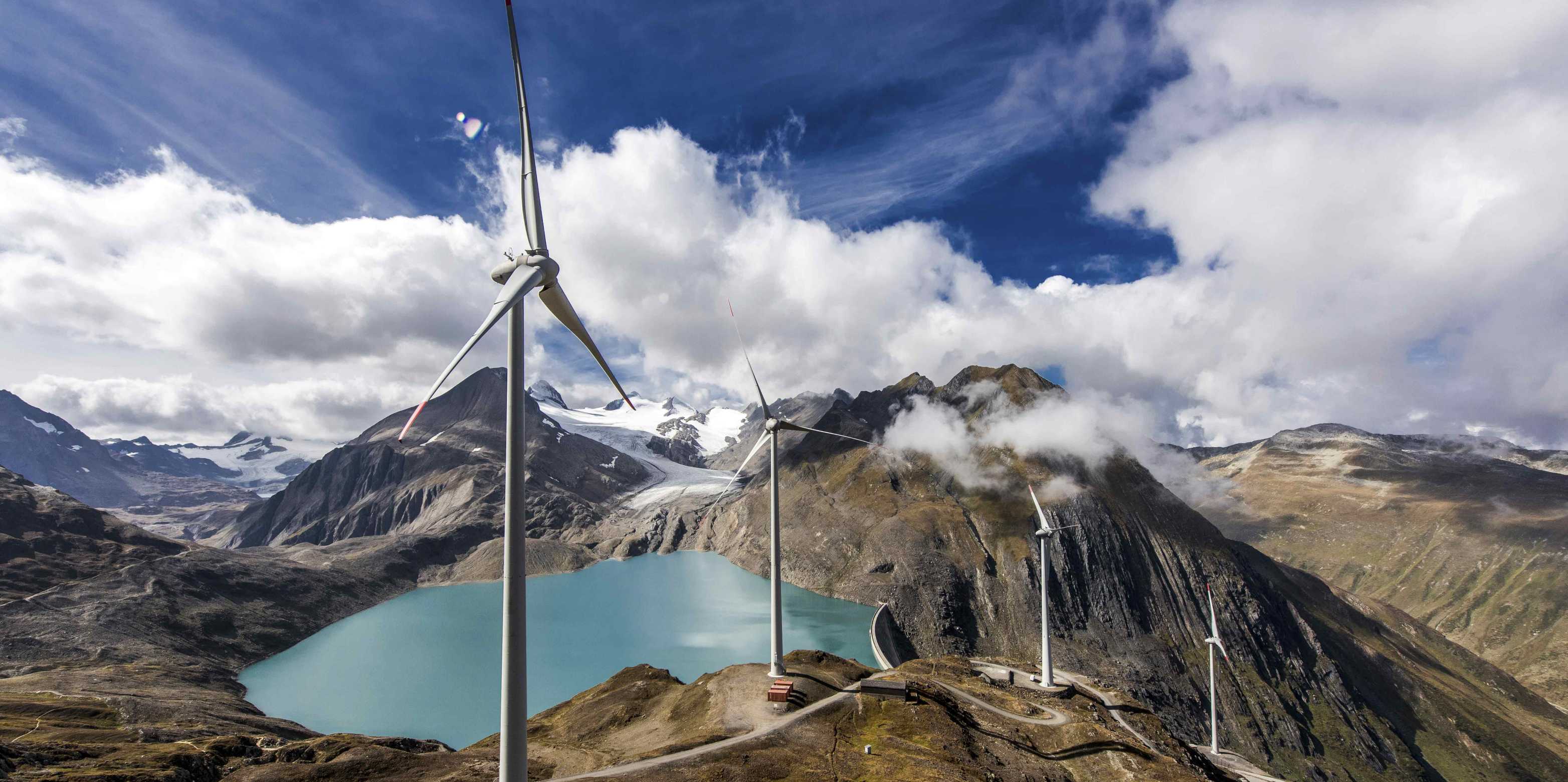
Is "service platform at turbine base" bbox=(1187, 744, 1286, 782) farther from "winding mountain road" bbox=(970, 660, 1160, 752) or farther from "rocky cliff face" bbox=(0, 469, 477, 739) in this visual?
"rocky cliff face" bbox=(0, 469, 477, 739)

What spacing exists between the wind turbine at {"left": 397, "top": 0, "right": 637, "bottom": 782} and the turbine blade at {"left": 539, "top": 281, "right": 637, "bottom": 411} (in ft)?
0.26

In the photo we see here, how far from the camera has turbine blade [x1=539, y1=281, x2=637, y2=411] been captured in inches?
1373

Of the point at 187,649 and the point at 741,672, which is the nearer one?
the point at 741,672

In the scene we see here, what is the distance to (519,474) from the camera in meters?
28.5

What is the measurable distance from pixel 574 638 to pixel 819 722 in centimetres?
14620

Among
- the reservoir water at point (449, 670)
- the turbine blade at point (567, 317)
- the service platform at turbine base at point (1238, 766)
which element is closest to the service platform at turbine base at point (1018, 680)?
the service platform at turbine base at point (1238, 766)

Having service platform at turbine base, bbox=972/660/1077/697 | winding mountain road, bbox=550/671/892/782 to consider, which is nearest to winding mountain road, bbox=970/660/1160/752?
service platform at turbine base, bbox=972/660/1077/697

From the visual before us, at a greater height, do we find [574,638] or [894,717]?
[894,717]

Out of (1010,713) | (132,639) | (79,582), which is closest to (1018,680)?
(1010,713)

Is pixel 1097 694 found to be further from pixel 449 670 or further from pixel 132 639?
pixel 132 639

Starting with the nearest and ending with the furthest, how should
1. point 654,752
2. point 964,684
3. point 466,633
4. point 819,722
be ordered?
point 654,752
point 819,722
point 964,684
point 466,633

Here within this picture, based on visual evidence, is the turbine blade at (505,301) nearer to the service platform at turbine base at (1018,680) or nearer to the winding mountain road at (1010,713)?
the winding mountain road at (1010,713)

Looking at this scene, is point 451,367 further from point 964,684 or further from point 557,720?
point 964,684

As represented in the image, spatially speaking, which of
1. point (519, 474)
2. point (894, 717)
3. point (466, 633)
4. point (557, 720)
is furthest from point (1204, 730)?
point (519, 474)
